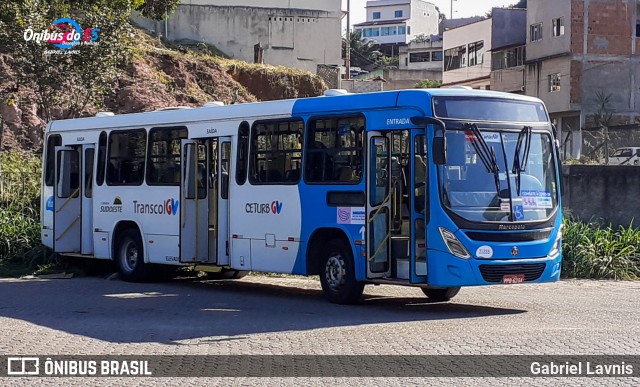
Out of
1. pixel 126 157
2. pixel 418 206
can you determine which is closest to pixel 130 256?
pixel 126 157

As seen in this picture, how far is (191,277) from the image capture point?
21.7 m

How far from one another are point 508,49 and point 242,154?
4888 centimetres

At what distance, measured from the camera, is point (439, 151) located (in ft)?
46.1

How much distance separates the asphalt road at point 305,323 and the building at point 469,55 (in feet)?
170

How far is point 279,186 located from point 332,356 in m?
6.34

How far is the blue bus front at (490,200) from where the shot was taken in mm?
14352

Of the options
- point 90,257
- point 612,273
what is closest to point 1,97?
point 90,257

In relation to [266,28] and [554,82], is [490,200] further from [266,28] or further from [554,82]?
[554,82]

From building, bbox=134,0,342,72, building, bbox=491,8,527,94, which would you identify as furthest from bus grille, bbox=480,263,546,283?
building, bbox=491,8,527,94

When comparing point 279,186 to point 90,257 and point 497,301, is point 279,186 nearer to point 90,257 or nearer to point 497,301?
point 497,301

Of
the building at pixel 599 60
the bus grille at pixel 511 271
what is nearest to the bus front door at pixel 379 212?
the bus grille at pixel 511 271

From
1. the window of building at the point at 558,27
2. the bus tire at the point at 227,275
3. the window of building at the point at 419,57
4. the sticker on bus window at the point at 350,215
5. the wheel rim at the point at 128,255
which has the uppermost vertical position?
the window of building at the point at 419,57

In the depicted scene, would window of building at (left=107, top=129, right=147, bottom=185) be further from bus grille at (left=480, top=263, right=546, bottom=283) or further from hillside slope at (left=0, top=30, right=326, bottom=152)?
hillside slope at (left=0, top=30, right=326, bottom=152)

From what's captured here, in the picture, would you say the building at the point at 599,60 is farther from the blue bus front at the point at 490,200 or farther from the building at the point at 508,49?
the blue bus front at the point at 490,200
